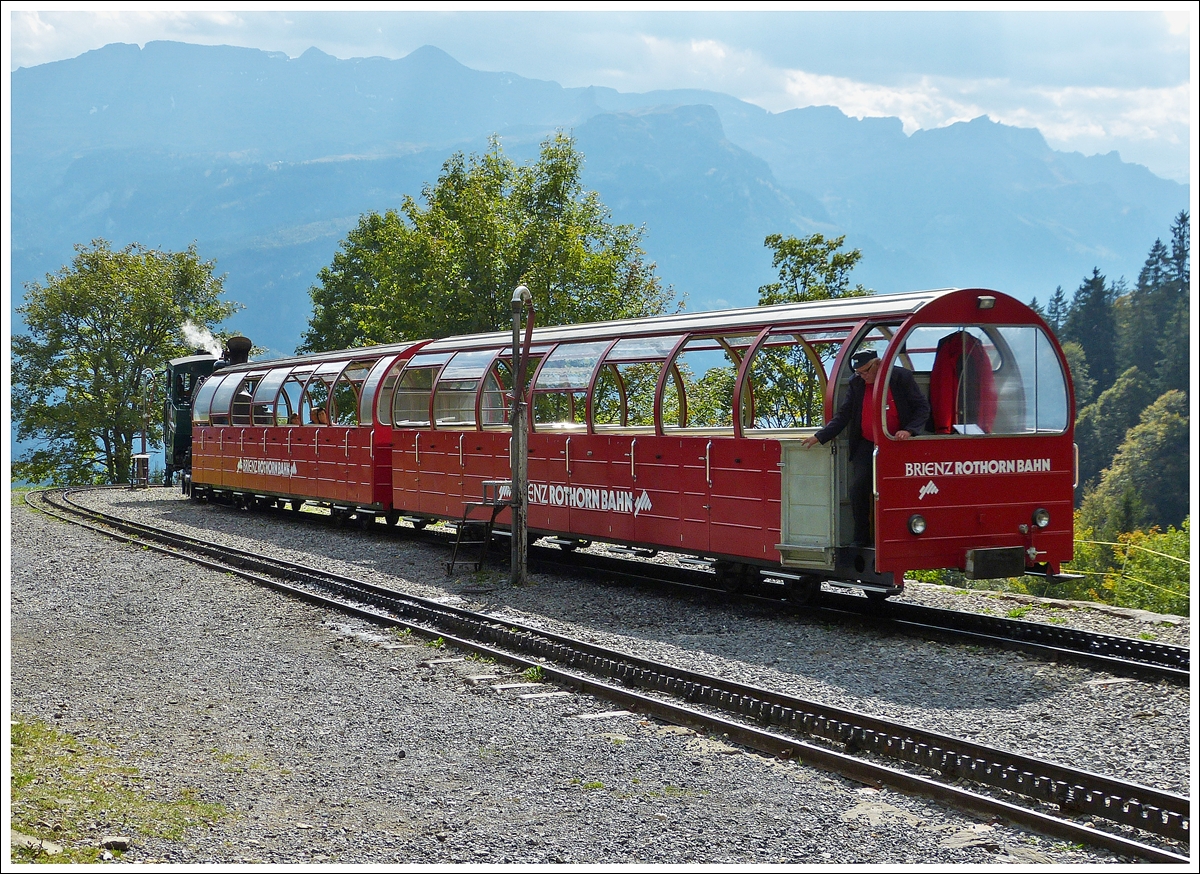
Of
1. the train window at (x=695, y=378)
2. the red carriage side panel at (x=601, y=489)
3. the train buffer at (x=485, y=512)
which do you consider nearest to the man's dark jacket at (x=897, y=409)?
the train window at (x=695, y=378)

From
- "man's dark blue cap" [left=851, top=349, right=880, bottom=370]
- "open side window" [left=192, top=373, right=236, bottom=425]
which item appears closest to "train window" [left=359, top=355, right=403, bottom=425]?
"open side window" [left=192, top=373, right=236, bottom=425]

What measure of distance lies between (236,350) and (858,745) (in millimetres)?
25934

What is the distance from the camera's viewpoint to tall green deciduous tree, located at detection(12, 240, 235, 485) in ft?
194

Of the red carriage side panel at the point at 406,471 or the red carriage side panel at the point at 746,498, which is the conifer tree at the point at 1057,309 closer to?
the red carriage side panel at the point at 406,471

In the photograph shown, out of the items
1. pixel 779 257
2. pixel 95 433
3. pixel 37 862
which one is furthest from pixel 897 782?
pixel 95 433

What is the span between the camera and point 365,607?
12.7 m

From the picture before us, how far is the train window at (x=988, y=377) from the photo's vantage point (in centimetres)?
1061

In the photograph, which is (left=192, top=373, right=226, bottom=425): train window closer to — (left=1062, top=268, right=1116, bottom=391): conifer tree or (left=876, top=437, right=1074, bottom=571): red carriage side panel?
(left=876, top=437, right=1074, bottom=571): red carriage side panel

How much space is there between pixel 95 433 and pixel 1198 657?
61.1m

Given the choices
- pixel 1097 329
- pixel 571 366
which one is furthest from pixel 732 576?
pixel 1097 329

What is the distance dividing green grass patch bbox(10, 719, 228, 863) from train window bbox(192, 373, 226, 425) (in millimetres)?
21731

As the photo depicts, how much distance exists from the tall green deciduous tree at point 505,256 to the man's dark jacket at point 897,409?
30.5m

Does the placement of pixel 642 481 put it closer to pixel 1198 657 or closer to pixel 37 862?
pixel 1198 657

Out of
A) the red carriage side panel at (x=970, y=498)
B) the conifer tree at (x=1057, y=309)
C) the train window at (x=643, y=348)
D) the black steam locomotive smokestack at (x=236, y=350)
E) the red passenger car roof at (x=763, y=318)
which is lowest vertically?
the red carriage side panel at (x=970, y=498)
